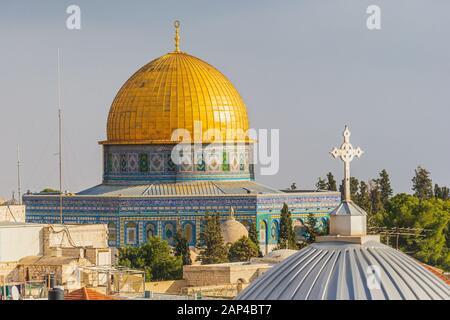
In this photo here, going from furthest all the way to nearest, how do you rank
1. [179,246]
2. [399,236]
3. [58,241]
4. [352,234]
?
[399,236], [179,246], [58,241], [352,234]

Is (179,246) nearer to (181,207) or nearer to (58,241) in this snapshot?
(181,207)

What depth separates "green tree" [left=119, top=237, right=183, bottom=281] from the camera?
45.9 metres

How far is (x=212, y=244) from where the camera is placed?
50156 millimetres

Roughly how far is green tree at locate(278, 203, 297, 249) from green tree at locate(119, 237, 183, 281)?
396 centimetres

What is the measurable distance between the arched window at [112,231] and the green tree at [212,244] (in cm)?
288

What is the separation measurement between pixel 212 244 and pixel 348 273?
33.3 m

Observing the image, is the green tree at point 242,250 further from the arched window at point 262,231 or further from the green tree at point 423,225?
the green tree at point 423,225

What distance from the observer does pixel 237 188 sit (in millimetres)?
56344

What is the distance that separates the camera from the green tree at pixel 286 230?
172 feet

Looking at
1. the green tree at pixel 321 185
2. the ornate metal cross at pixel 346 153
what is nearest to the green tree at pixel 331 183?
the green tree at pixel 321 185

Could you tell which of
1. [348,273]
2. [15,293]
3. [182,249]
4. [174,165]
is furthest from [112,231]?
[348,273]
